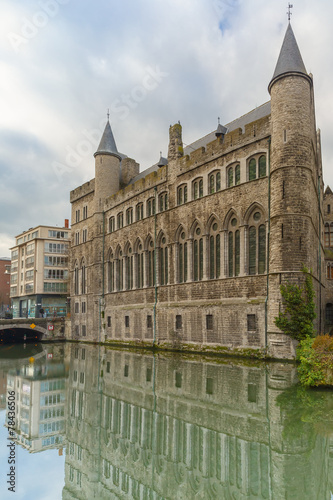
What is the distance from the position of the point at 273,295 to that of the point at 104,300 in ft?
68.8

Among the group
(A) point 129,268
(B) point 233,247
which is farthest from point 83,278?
(B) point 233,247

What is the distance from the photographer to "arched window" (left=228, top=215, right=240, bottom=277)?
80.5 feet

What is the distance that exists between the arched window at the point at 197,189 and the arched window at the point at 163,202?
349 cm

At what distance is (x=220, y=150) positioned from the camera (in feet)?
85.8

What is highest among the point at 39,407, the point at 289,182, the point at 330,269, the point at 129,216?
the point at 129,216

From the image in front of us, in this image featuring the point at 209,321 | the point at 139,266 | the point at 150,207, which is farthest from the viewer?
the point at 139,266

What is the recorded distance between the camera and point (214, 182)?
26.7 m

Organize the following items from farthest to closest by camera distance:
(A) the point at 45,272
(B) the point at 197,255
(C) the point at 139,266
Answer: (A) the point at 45,272
(C) the point at 139,266
(B) the point at 197,255

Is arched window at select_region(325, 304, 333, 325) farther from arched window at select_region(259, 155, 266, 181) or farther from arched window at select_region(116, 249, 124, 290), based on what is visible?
arched window at select_region(116, 249, 124, 290)

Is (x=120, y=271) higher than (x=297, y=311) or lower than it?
higher

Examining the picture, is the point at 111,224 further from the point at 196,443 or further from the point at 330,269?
the point at 196,443

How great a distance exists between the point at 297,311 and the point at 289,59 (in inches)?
530

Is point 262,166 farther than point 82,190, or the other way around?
point 82,190

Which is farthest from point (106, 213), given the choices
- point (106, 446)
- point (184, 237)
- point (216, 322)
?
point (106, 446)
